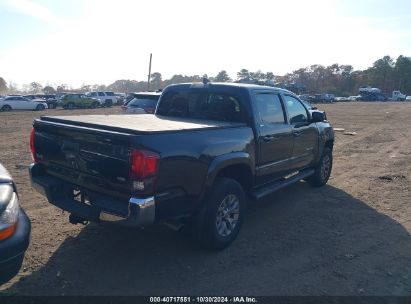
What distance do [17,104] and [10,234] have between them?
31.7 meters

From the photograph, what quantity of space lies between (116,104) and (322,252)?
40150 mm

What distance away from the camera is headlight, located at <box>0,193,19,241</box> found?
2814 millimetres

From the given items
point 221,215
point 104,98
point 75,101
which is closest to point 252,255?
point 221,215

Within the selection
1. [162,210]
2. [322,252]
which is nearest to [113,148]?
[162,210]

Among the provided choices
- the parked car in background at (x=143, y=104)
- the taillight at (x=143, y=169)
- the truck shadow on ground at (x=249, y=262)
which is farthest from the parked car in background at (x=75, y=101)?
the taillight at (x=143, y=169)

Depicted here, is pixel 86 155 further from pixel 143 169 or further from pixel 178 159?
pixel 178 159

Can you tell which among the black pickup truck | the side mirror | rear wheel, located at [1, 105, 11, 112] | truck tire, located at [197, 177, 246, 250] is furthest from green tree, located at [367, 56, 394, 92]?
truck tire, located at [197, 177, 246, 250]

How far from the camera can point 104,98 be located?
40000 millimetres

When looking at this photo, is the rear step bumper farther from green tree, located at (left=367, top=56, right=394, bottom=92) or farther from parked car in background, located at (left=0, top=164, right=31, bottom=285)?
green tree, located at (left=367, top=56, right=394, bottom=92)

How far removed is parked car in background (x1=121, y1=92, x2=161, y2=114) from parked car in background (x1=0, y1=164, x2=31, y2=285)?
28.4ft

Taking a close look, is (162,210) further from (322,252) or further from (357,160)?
(357,160)

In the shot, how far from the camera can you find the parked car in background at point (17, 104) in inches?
1176

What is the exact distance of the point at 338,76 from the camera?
115562mm

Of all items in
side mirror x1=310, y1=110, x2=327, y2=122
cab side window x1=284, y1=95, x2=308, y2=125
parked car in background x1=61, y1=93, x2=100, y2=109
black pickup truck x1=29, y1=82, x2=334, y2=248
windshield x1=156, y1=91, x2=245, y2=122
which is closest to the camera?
black pickup truck x1=29, y1=82, x2=334, y2=248
